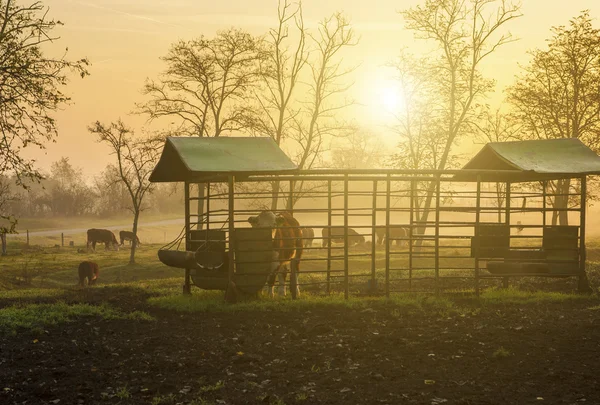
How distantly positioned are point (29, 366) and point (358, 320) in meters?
5.77

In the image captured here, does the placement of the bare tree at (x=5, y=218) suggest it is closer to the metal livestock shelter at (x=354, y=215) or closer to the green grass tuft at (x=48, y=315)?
the green grass tuft at (x=48, y=315)

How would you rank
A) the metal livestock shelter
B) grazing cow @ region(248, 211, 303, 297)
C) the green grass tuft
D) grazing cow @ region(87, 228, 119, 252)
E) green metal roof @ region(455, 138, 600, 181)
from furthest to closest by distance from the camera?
grazing cow @ region(87, 228, 119, 252)
green metal roof @ region(455, 138, 600, 181)
grazing cow @ region(248, 211, 303, 297)
the metal livestock shelter
the green grass tuft

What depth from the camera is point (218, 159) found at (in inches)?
553

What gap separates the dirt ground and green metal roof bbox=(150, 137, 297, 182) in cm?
309

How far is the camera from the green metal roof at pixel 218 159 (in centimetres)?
1357

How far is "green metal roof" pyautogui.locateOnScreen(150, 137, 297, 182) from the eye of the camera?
44.5 ft

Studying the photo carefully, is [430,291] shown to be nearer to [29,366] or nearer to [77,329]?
[77,329]

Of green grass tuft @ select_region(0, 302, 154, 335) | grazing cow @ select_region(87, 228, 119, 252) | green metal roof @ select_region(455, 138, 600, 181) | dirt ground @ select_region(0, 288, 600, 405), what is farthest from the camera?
grazing cow @ select_region(87, 228, 119, 252)

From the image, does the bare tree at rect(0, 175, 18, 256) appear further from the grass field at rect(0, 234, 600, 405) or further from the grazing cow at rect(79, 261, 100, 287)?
the grazing cow at rect(79, 261, 100, 287)

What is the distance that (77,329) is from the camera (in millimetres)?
11508

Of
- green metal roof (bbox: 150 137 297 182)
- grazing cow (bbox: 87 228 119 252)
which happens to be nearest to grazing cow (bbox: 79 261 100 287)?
green metal roof (bbox: 150 137 297 182)

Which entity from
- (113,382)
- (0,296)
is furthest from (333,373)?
(0,296)

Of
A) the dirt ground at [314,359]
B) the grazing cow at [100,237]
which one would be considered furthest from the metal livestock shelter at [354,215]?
the grazing cow at [100,237]

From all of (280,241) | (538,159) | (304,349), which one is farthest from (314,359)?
(538,159)
